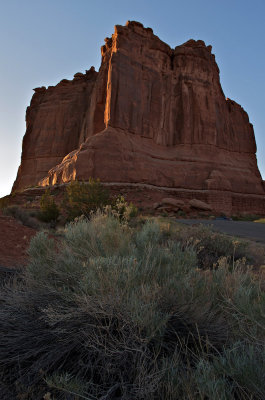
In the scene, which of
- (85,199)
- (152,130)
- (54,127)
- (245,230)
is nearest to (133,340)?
(245,230)

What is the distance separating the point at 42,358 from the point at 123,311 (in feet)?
1.99

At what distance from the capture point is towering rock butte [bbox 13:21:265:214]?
28797mm

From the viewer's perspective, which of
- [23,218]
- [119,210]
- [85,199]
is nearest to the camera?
[119,210]

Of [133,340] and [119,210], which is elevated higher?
[119,210]

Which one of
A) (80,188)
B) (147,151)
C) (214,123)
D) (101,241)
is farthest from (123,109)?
(101,241)

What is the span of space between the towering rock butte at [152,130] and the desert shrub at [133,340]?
80.2 ft

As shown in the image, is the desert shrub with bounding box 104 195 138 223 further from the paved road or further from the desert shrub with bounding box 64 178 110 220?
the paved road

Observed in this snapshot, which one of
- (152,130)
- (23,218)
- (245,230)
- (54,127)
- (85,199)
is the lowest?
(245,230)

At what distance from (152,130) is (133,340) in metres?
32.8

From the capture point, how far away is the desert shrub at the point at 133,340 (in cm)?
138

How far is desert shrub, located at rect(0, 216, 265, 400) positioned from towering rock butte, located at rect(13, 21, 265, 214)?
80.2 ft

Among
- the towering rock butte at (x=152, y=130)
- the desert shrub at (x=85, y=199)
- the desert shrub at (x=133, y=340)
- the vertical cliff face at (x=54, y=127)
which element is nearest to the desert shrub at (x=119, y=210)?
the desert shrub at (x=85, y=199)

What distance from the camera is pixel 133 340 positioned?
5.45ft

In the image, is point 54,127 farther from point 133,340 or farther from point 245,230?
point 133,340
